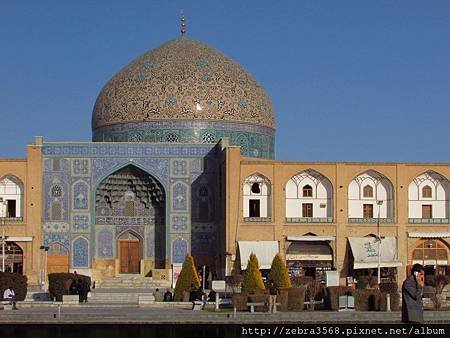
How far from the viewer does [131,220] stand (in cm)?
4188

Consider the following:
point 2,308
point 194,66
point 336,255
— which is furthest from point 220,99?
point 2,308

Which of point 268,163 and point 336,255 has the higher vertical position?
point 268,163

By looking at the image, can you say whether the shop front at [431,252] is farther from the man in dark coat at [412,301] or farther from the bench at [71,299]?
the man in dark coat at [412,301]

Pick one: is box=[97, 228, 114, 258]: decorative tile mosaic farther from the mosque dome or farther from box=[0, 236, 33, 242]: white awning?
the mosque dome

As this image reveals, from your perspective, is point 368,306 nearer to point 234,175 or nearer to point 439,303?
point 439,303

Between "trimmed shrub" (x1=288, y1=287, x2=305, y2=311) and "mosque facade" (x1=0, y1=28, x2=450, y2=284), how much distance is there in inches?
407

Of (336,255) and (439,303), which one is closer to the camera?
(439,303)

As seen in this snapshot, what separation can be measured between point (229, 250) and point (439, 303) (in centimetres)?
1180

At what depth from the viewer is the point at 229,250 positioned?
125ft

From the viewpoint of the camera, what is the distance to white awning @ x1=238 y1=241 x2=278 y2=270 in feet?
123

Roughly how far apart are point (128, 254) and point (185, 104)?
6342 mm

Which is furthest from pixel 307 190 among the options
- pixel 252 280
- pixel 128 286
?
pixel 252 280

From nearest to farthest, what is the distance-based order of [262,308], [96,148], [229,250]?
[262,308] < [229,250] < [96,148]

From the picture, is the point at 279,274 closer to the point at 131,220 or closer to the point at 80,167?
the point at 131,220
